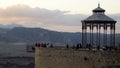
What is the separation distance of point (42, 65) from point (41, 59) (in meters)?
0.55

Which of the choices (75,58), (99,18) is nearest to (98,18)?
(99,18)

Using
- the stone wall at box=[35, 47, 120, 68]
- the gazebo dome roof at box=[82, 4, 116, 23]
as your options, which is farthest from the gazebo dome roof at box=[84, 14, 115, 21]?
the stone wall at box=[35, 47, 120, 68]

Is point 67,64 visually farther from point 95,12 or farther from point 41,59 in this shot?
point 95,12

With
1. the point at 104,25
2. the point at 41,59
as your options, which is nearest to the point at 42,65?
the point at 41,59

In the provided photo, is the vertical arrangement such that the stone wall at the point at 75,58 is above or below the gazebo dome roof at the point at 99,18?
below

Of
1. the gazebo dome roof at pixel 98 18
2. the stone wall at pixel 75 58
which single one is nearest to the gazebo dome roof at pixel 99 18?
the gazebo dome roof at pixel 98 18

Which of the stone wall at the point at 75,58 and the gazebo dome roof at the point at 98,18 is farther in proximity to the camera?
the gazebo dome roof at the point at 98,18

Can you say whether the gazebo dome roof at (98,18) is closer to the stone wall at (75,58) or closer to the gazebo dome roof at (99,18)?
the gazebo dome roof at (99,18)

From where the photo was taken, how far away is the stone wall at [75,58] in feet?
102

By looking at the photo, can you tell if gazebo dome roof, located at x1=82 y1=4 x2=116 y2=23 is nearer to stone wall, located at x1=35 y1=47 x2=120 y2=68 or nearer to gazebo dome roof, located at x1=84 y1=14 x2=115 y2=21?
gazebo dome roof, located at x1=84 y1=14 x2=115 y2=21

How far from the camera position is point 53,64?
36.1 meters

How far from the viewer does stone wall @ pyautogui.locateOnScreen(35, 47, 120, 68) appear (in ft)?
102

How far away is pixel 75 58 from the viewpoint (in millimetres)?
33938

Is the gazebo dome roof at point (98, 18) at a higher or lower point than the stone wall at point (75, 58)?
higher
